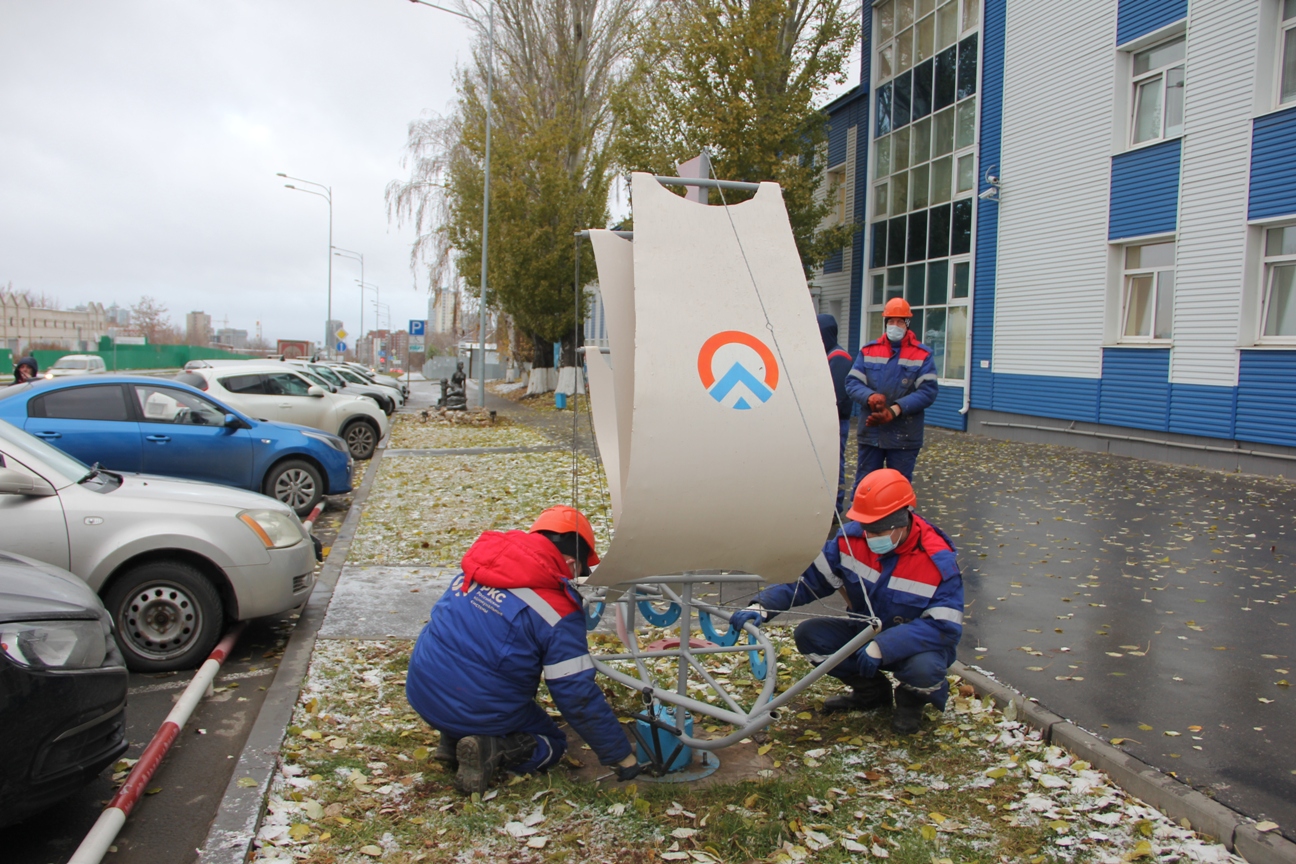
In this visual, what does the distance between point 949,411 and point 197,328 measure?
325ft

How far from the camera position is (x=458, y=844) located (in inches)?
135

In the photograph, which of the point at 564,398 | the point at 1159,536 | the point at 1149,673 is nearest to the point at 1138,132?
the point at 1159,536

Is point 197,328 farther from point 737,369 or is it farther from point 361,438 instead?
point 737,369

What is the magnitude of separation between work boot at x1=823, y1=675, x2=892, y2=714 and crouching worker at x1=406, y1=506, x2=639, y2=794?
4.44 ft

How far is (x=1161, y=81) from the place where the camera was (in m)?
14.9

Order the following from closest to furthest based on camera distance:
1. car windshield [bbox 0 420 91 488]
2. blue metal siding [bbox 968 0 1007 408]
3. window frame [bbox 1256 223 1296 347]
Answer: car windshield [bbox 0 420 91 488] → window frame [bbox 1256 223 1296 347] → blue metal siding [bbox 968 0 1007 408]

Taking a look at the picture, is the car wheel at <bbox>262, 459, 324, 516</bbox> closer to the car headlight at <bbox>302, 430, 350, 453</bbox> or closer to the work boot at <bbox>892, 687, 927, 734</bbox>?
the car headlight at <bbox>302, 430, 350, 453</bbox>

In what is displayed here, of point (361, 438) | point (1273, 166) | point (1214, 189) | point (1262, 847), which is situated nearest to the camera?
point (1262, 847)

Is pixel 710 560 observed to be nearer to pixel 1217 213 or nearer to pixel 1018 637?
pixel 1018 637

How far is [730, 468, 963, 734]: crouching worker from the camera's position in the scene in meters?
A: 4.30

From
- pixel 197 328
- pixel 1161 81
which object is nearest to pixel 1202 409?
pixel 1161 81

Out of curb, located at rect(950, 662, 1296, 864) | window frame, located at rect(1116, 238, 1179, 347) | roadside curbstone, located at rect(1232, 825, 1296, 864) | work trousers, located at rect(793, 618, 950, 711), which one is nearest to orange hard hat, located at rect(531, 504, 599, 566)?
work trousers, located at rect(793, 618, 950, 711)

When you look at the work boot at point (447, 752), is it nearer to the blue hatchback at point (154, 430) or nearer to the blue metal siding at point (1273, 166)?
the blue hatchback at point (154, 430)

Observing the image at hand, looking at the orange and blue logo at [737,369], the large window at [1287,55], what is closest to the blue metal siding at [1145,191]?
the large window at [1287,55]
